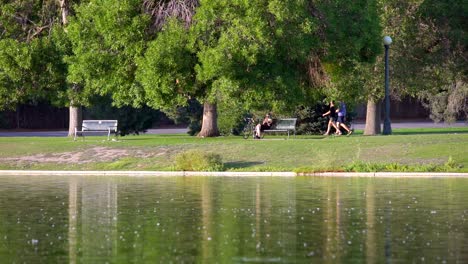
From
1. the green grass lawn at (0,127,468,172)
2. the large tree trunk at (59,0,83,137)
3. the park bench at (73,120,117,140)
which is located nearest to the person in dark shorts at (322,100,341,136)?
the green grass lawn at (0,127,468,172)

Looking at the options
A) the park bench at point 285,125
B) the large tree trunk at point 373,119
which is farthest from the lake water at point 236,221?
the large tree trunk at point 373,119

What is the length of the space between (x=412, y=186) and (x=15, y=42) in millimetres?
22556

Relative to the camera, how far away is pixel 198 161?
3294cm

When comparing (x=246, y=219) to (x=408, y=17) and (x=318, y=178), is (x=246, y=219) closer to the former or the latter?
(x=318, y=178)

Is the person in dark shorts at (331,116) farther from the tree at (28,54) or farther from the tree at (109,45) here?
the tree at (28,54)

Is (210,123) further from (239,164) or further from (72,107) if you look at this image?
(239,164)

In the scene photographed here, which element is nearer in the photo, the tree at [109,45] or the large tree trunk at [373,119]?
the tree at [109,45]

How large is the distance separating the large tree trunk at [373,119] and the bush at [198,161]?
16.0 metres

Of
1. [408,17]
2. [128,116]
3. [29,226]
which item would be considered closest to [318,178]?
[29,226]

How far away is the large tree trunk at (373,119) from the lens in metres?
48.2

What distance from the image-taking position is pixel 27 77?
1790 inches

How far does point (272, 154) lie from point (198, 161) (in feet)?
8.99

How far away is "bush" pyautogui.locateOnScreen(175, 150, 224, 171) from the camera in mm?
32812

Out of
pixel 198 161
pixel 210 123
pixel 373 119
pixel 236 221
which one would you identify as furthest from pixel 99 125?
pixel 236 221
